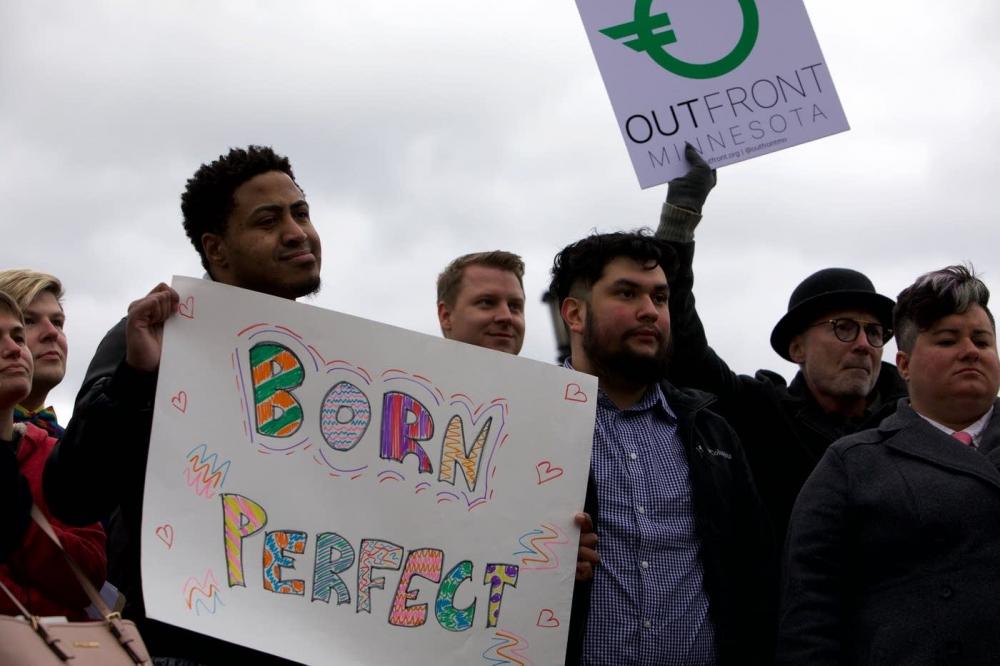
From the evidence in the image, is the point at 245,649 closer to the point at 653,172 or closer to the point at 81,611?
the point at 81,611

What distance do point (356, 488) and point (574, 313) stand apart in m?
1.39

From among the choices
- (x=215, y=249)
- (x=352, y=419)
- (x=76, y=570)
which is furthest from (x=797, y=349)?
(x=76, y=570)

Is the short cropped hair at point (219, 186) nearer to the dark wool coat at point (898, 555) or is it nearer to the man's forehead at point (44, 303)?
the man's forehead at point (44, 303)

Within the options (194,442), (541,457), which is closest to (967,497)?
(541,457)

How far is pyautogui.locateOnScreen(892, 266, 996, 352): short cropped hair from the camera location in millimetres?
4531

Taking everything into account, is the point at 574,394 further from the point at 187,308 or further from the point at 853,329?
the point at 853,329

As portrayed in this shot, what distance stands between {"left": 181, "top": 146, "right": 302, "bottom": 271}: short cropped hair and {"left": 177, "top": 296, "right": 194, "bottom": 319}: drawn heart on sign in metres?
0.47

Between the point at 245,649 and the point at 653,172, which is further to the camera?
the point at 653,172

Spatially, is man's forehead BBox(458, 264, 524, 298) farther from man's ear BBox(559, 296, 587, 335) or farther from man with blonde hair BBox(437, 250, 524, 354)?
man's ear BBox(559, 296, 587, 335)

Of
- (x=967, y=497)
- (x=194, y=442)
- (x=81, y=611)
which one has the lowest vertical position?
(x=967, y=497)

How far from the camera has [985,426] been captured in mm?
4480

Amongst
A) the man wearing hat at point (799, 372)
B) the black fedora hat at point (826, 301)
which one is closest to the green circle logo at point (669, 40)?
the man wearing hat at point (799, 372)

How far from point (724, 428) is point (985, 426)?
0.87 metres

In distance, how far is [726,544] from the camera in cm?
441
